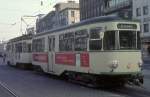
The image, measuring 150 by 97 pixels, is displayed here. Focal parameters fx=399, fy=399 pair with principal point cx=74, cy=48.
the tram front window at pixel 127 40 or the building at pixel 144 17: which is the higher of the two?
the building at pixel 144 17

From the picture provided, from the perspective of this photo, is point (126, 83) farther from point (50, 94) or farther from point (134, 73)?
point (50, 94)

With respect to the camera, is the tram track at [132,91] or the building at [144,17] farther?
the building at [144,17]

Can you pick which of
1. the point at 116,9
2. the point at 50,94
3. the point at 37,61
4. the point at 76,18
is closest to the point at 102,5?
the point at 116,9

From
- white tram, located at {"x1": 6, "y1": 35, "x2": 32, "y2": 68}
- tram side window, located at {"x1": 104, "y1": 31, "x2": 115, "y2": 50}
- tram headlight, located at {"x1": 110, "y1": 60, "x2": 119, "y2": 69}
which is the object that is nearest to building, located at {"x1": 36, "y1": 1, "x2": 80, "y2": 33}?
white tram, located at {"x1": 6, "y1": 35, "x2": 32, "y2": 68}

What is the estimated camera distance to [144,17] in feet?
216

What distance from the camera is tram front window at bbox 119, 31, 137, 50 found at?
17.4 metres

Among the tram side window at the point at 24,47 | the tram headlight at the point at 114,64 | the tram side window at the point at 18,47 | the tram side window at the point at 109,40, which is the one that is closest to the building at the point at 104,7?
the tram side window at the point at 18,47

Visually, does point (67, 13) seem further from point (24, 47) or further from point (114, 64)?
point (114, 64)

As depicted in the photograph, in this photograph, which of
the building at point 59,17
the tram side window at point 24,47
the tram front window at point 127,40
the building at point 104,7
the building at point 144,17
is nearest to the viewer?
the tram front window at point 127,40

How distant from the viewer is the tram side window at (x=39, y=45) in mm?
27125

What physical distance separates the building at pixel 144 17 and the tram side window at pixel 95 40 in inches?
1850

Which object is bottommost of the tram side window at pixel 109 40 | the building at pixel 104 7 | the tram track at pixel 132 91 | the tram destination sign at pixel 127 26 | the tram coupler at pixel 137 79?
the tram track at pixel 132 91

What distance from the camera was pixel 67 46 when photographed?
21.3 metres

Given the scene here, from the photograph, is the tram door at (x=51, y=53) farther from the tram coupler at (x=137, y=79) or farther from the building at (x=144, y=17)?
the building at (x=144, y=17)
